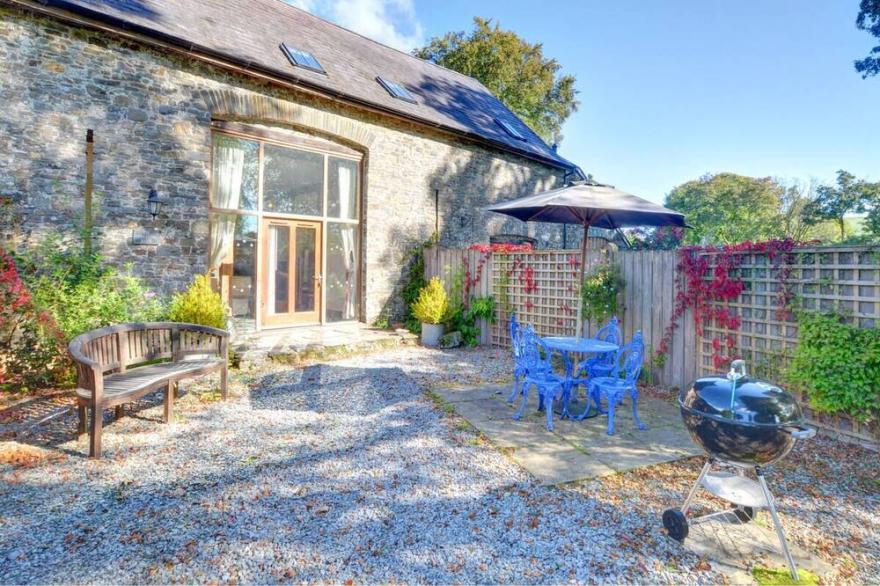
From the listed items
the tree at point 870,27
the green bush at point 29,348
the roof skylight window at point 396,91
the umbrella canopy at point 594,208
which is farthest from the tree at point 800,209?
the green bush at point 29,348

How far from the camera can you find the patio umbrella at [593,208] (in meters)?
4.54

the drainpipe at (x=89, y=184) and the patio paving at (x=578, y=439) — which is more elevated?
the drainpipe at (x=89, y=184)

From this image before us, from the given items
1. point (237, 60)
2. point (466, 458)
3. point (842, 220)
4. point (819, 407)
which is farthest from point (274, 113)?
point (842, 220)

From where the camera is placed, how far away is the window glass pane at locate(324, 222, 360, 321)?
9047 mm

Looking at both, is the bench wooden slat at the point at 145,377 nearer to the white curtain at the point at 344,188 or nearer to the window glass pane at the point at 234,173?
the window glass pane at the point at 234,173

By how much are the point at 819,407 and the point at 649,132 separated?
1969cm

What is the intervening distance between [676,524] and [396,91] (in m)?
10.1

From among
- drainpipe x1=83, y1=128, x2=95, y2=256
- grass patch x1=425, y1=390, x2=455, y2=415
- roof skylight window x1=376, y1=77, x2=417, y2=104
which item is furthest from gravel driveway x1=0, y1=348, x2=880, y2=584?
roof skylight window x1=376, y1=77, x2=417, y2=104

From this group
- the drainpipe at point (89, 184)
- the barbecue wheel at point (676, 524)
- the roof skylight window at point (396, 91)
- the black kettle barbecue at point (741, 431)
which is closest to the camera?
the black kettle barbecue at point (741, 431)

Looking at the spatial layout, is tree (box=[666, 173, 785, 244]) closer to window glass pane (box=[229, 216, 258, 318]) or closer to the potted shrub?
the potted shrub

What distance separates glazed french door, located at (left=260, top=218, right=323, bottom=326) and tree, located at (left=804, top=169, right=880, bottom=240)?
2255cm

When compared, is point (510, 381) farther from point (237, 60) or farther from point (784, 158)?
point (784, 158)

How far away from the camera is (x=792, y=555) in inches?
93.4

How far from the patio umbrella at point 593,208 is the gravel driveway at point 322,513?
244cm
